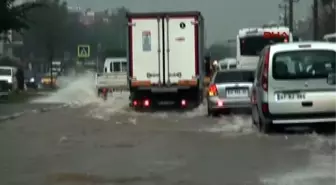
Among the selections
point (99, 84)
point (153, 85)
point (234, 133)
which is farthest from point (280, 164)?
point (99, 84)

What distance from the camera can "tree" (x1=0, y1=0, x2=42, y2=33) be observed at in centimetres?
3922

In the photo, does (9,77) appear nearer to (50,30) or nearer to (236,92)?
(236,92)

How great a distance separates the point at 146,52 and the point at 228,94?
199 inches

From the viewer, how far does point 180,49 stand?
28328 millimetres

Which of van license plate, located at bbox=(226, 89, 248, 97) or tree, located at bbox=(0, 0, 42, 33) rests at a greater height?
tree, located at bbox=(0, 0, 42, 33)

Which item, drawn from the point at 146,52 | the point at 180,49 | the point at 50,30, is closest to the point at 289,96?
the point at 180,49

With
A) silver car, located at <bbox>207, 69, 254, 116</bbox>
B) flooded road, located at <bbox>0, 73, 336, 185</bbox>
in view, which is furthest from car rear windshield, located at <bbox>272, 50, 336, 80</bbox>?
silver car, located at <bbox>207, 69, 254, 116</bbox>

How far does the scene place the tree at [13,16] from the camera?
39.2 m

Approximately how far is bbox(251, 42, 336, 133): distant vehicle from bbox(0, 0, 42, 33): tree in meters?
24.4

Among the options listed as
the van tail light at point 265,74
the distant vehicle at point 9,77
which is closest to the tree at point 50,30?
the distant vehicle at point 9,77

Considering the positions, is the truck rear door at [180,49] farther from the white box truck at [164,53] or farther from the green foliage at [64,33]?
the green foliage at [64,33]

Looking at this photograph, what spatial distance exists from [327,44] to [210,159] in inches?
181

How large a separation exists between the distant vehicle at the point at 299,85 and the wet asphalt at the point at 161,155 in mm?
451

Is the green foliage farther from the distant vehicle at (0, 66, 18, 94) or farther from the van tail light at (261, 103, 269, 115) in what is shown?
the van tail light at (261, 103, 269, 115)
